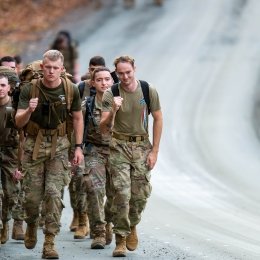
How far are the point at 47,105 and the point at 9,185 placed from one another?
1.72 metres

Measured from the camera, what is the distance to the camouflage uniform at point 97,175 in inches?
464

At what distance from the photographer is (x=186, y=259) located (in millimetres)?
10812

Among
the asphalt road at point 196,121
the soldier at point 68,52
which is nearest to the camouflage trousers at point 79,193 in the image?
the asphalt road at point 196,121

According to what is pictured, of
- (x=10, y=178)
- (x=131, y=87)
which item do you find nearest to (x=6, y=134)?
(x=10, y=178)

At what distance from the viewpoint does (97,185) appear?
11859 millimetres

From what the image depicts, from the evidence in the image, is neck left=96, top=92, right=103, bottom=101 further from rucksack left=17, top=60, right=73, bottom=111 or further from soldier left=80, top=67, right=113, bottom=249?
rucksack left=17, top=60, right=73, bottom=111

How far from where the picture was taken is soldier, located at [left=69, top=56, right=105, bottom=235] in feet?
41.8

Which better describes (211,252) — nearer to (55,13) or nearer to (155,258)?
(155,258)

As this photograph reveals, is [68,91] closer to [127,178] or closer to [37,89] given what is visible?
[37,89]

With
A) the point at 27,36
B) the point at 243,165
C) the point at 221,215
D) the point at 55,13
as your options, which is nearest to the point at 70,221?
the point at 221,215

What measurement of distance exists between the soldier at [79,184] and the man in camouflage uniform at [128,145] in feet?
4.79

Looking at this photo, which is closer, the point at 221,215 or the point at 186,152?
the point at 221,215

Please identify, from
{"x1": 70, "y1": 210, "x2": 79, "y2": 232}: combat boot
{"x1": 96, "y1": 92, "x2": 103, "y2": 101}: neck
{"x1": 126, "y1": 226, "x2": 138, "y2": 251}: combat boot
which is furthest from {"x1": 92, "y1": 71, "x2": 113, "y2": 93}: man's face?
{"x1": 70, "y1": 210, "x2": 79, "y2": 232}: combat boot

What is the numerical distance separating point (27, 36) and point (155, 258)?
23.7 m
